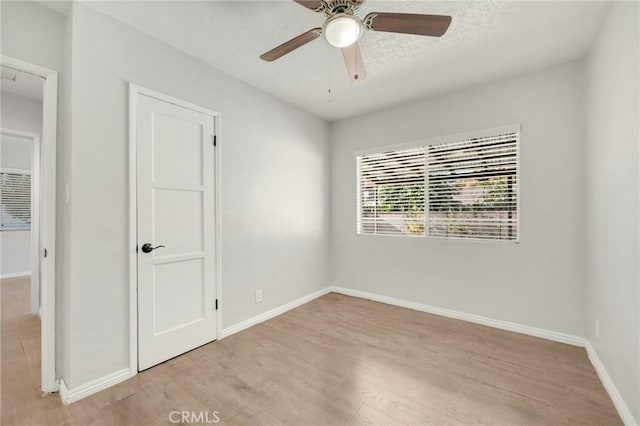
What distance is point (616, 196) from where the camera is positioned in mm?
1759

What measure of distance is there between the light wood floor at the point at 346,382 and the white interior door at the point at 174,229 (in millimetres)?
258

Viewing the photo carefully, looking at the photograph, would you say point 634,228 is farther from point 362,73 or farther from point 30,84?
point 30,84

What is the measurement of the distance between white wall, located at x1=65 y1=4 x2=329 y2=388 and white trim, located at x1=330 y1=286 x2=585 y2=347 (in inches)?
33.0

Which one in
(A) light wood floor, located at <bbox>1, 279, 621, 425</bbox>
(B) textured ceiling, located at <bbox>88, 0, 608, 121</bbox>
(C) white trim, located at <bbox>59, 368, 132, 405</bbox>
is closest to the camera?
(A) light wood floor, located at <bbox>1, 279, 621, 425</bbox>

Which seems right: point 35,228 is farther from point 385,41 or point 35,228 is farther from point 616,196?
point 616,196

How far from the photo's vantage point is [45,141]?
1.88 meters

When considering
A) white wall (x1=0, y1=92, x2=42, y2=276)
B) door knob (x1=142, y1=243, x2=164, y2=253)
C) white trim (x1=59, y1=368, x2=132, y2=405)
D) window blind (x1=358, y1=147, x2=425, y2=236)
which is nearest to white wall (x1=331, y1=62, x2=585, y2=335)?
A: window blind (x1=358, y1=147, x2=425, y2=236)

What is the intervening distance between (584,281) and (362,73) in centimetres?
274

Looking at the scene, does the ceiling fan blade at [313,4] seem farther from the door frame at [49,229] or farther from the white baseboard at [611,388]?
the white baseboard at [611,388]

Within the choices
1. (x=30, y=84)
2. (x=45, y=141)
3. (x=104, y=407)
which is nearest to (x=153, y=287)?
(x=104, y=407)

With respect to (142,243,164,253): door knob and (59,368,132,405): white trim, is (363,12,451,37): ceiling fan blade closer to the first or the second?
(142,243,164,253): door knob

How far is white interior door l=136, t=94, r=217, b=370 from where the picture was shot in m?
2.14

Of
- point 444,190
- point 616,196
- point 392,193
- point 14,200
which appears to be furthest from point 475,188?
point 14,200

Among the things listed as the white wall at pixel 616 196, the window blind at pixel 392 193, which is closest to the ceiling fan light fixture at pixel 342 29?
the white wall at pixel 616 196
